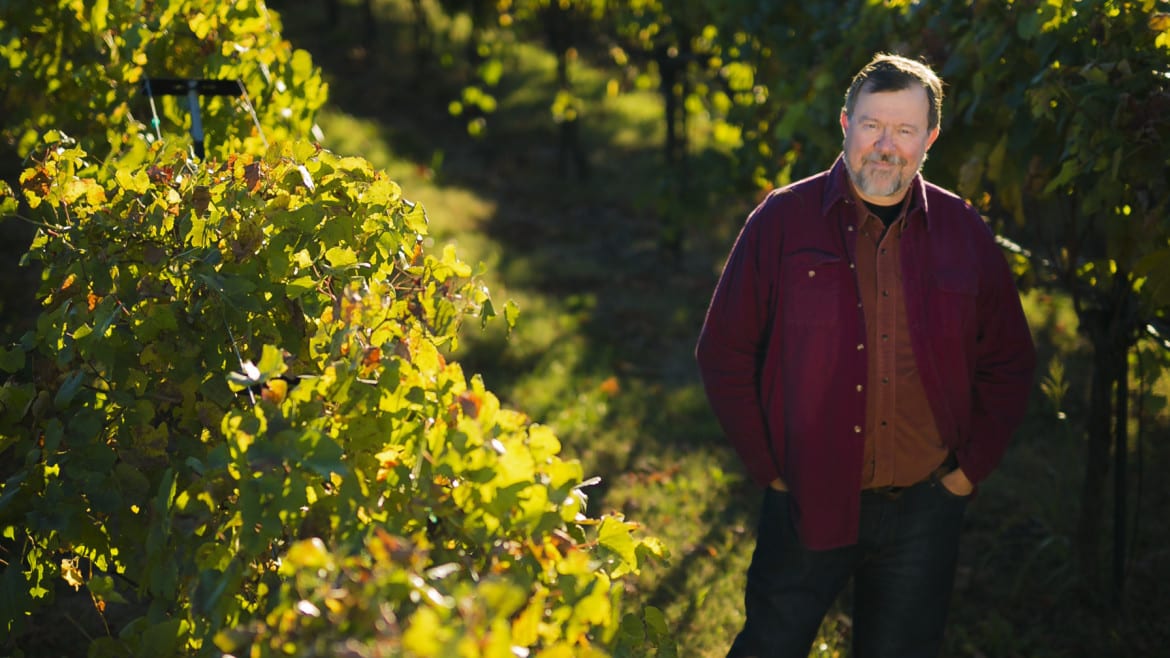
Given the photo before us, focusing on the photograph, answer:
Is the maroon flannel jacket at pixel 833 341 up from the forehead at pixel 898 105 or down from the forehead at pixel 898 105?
down

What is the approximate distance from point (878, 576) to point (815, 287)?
2.42 ft

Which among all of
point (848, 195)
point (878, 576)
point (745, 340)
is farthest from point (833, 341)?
point (878, 576)

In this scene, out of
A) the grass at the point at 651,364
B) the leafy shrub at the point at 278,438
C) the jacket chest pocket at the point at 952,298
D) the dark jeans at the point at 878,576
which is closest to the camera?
the leafy shrub at the point at 278,438

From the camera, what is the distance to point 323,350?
2.31m

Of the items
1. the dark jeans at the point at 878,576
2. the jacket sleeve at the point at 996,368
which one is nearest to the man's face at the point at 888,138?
the jacket sleeve at the point at 996,368

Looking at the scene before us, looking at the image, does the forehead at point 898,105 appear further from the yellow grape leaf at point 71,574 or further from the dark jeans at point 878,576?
the yellow grape leaf at point 71,574

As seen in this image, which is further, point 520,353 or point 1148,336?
point 520,353

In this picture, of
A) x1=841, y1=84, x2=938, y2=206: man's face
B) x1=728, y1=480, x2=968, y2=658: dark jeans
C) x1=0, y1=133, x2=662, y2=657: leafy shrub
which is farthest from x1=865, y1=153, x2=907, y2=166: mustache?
x1=0, y1=133, x2=662, y2=657: leafy shrub

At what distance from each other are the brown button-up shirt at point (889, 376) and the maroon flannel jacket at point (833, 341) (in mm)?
24

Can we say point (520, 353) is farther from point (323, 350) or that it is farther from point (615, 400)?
point (323, 350)

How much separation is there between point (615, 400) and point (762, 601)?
4.56 metres

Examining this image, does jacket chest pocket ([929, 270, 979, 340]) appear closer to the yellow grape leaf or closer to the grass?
the grass

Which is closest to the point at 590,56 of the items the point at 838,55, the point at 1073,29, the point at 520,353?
the point at 520,353

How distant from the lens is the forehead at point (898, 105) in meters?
2.62
